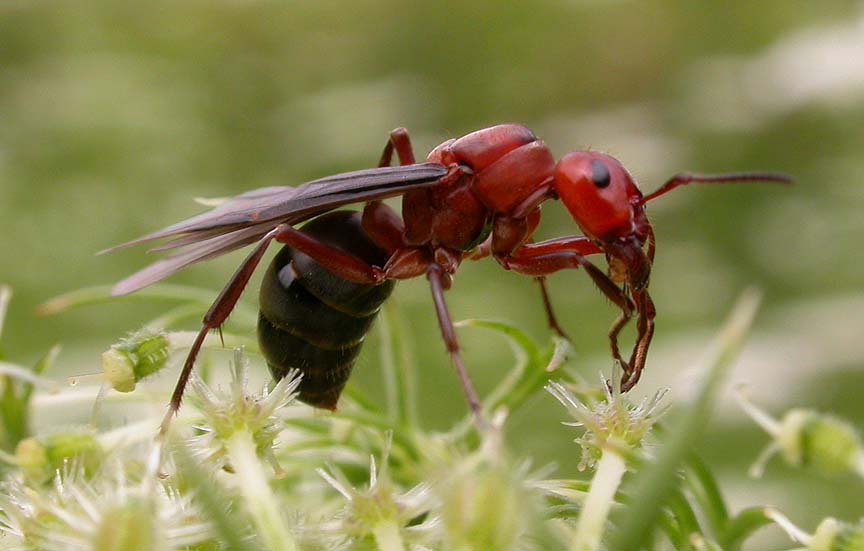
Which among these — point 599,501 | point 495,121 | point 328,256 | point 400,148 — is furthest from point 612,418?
point 495,121

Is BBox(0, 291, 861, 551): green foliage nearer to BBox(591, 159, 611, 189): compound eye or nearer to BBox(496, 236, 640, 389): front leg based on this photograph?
BBox(496, 236, 640, 389): front leg

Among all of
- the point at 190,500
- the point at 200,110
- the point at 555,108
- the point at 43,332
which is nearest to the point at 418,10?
the point at 555,108

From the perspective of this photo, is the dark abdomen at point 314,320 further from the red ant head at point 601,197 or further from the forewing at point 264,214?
the red ant head at point 601,197

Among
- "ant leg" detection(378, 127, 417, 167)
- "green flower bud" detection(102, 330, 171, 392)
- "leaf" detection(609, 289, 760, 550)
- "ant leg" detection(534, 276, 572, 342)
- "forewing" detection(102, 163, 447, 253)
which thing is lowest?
"leaf" detection(609, 289, 760, 550)

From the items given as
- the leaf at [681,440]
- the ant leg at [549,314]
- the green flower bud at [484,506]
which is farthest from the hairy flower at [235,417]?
the ant leg at [549,314]

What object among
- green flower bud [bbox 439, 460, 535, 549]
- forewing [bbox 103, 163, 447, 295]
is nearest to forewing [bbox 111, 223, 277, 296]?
forewing [bbox 103, 163, 447, 295]

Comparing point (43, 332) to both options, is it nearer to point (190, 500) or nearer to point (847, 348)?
point (190, 500)

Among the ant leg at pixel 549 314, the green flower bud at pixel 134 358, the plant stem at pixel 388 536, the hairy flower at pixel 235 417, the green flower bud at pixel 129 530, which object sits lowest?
the plant stem at pixel 388 536
